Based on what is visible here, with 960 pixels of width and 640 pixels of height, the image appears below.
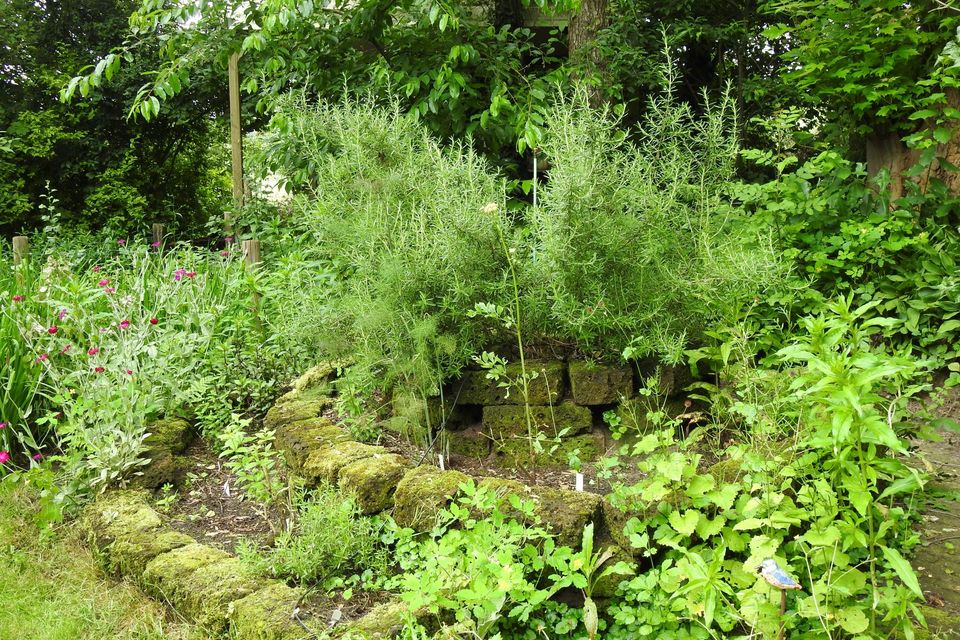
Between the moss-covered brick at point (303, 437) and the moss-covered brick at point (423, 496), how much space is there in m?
0.63

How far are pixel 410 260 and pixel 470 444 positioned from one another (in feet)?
2.82

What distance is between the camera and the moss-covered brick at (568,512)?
2451 mm

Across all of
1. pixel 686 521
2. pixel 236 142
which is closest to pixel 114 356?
pixel 686 521

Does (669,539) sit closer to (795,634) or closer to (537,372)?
(795,634)

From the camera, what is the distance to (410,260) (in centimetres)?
314

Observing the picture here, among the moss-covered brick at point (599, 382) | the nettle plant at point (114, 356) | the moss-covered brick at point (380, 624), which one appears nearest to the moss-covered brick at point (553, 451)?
the moss-covered brick at point (599, 382)

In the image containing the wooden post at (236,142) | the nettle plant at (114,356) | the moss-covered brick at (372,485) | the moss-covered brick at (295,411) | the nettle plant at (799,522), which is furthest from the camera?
the wooden post at (236,142)

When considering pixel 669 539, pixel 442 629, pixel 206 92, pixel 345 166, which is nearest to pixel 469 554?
pixel 442 629

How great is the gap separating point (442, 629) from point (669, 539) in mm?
748

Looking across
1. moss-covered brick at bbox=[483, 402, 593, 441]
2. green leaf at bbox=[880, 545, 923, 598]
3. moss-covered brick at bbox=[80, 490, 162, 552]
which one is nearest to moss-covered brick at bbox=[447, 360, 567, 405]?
moss-covered brick at bbox=[483, 402, 593, 441]

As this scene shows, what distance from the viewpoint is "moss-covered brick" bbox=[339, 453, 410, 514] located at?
286cm

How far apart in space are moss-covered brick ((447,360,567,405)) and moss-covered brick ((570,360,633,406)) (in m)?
0.07

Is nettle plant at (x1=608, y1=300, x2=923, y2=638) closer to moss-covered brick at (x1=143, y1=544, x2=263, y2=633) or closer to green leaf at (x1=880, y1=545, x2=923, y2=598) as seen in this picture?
green leaf at (x1=880, y1=545, x2=923, y2=598)

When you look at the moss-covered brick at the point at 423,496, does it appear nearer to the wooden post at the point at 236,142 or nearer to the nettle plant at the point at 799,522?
the nettle plant at the point at 799,522
